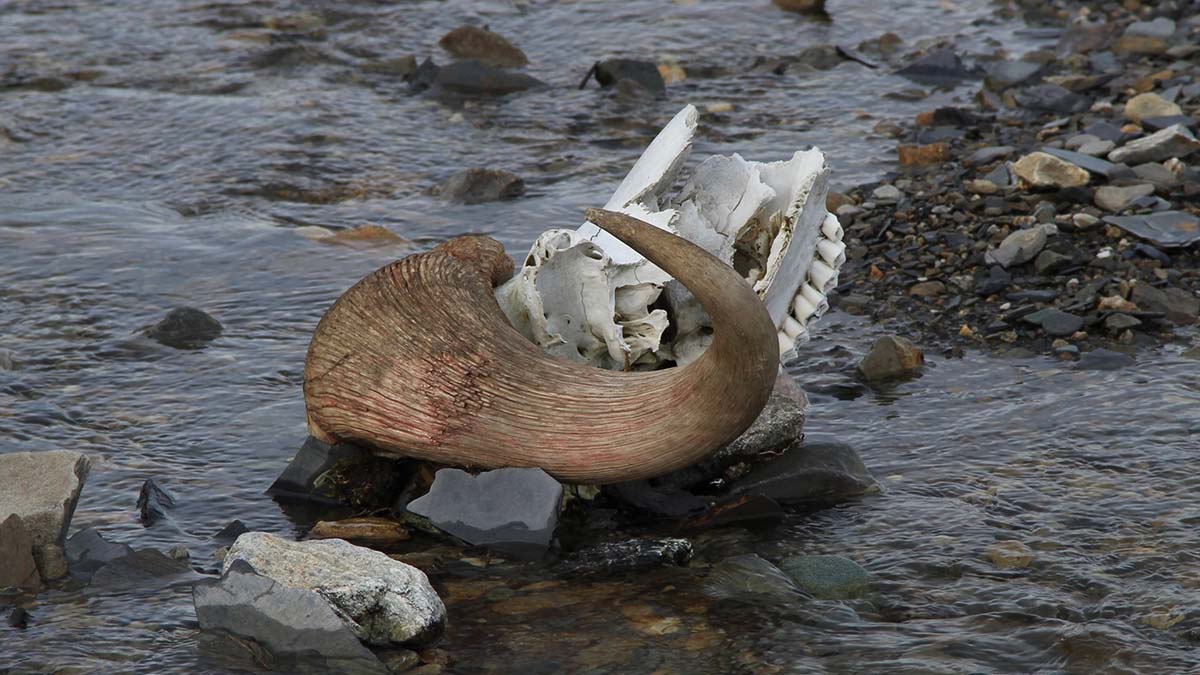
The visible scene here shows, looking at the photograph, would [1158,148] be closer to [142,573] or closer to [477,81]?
[477,81]

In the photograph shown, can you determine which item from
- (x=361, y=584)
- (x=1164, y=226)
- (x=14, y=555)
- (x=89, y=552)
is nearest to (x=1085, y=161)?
(x=1164, y=226)

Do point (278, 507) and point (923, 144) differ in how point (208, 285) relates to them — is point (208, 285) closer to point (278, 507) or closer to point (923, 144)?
point (278, 507)

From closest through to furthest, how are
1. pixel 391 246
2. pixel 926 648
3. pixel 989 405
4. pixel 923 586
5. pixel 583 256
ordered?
pixel 926 648 < pixel 923 586 < pixel 583 256 < pixel 989 405 < pixel 391 246

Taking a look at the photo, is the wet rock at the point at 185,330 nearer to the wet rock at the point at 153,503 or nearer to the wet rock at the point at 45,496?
the wet rock at the point at 153,503

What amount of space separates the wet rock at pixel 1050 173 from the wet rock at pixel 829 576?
3.48 m

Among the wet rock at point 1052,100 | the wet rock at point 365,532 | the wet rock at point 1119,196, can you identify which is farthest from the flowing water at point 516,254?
the wet rock at point 1119,196

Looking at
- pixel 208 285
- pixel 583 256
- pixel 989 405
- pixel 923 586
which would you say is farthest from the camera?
pixel 208 285

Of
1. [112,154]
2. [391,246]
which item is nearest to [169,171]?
[112,154]

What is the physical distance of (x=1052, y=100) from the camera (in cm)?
937

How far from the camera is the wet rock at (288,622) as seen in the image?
4.10m

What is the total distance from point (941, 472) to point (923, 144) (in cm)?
407

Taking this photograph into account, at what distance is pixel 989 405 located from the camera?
19.2 ft

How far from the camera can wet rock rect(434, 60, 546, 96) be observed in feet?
36.1

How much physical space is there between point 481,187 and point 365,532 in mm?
4183
